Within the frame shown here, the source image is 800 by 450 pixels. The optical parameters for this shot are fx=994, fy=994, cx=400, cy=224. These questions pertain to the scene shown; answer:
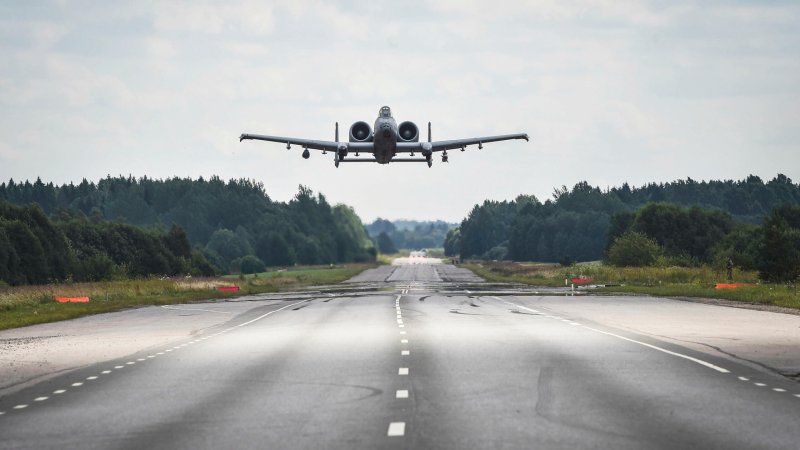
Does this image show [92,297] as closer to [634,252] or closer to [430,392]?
[430,392]

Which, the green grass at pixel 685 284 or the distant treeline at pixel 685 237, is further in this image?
the distant treeline at pixel 685 237

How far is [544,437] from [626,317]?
24631 millimetres

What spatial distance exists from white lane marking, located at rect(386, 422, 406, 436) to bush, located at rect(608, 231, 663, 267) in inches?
3535

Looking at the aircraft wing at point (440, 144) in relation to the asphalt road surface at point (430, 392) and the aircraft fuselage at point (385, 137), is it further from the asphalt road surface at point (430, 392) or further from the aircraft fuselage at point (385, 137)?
the asphalt road surface at point (430, 392)

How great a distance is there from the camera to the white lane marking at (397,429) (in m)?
11.2

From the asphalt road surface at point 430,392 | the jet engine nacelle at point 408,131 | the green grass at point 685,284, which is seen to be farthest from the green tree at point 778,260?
the asphalt road surface at point 430,392

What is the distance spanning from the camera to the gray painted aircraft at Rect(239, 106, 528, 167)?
54312 millimetres

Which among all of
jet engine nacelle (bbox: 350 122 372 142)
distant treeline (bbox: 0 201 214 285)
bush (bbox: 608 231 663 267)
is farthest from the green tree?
distant treeline (bbox: 0 201 214 285)

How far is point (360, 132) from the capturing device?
58.4 meters

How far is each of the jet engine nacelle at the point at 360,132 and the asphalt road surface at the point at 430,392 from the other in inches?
1187

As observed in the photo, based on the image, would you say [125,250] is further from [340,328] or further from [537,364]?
[537,364]

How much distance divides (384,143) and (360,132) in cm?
446

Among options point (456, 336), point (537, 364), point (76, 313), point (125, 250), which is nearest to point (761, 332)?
point (456, 336)

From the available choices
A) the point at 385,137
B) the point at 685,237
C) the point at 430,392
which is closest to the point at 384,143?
the point at 385,137
